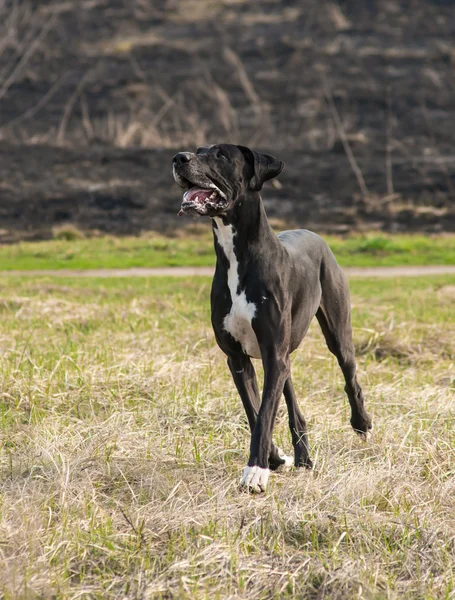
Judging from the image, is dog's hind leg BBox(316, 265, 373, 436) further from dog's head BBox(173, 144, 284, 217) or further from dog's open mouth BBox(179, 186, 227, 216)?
dog's open mouth BBox(179, 186, 227, 216)

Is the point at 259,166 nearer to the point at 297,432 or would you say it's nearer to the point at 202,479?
the point at 297,432

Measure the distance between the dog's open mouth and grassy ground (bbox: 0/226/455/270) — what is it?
12677 mm

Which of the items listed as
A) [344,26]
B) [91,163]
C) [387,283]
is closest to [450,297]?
[387,283]

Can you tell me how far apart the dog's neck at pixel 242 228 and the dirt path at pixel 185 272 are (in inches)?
424

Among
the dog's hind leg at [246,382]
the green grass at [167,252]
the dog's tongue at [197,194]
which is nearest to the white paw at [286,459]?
the dog's hind leg at [246,382]

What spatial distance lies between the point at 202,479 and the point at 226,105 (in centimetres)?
2887

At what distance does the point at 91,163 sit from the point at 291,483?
81.4 feet

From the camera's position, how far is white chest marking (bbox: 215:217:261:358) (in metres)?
4.98

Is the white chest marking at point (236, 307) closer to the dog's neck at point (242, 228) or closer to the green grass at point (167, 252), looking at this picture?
the dog's neck at point (242, 228)

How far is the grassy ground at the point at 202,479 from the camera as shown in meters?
4.14

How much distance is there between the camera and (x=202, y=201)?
4777 mm

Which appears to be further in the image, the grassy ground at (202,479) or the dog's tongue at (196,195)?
the dog's tongue at (196,195)

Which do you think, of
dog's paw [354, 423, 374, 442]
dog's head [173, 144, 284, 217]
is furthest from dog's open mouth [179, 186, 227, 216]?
dog's paw [354, 423, 374, 442]

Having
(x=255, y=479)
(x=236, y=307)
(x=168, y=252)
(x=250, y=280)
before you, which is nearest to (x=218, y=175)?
(x=250, y=280)
